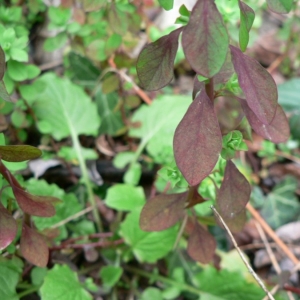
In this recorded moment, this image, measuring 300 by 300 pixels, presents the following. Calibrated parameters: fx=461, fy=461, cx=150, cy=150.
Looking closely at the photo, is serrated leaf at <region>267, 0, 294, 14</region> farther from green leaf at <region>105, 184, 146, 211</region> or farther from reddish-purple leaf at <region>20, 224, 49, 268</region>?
green leaf at <region>105, 184, 146, 211</region>

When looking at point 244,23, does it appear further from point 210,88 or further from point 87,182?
point 87,182

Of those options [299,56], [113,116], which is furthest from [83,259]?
[299,56]

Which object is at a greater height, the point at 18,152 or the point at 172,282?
the point at 18,152

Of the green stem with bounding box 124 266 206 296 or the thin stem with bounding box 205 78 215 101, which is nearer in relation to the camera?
the thin stem with bounding box 205 78 215 101

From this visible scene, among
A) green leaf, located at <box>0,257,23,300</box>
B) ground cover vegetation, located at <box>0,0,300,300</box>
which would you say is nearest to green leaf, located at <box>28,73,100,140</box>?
ground cover vegetation, located at <box>0,0,300,300</box>

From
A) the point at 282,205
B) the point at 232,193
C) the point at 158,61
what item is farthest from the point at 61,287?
the point at 282,205

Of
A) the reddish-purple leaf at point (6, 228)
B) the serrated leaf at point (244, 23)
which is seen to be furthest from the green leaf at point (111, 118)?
the serrated leaf at point (244, 23)

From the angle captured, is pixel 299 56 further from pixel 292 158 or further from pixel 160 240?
pixel 160 240
